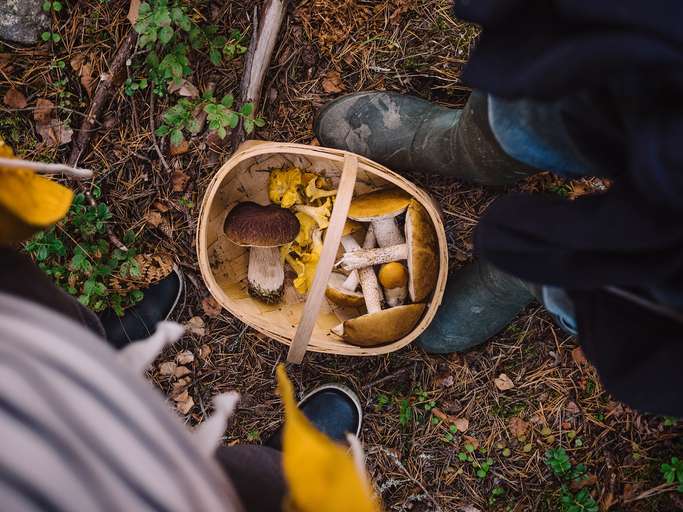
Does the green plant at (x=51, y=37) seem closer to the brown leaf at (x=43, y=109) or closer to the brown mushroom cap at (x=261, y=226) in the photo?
the brown leaf at (x=43, y=109)

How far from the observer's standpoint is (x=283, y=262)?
2.06 meters

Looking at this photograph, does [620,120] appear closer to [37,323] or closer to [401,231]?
[37,323]

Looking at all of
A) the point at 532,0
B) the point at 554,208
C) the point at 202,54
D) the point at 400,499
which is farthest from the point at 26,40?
the point at 400,499

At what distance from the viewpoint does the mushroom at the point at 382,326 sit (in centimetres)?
176

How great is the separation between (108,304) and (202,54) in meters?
1.05

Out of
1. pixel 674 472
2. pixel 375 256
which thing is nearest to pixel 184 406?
pixel 375 256

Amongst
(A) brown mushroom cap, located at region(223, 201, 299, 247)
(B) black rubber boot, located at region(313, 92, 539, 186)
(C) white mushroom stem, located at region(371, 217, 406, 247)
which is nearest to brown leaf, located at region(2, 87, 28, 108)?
(A) brown mushroom cap, located at region(223, 201, 299, 247)

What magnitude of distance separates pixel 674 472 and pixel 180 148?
87.6 inches

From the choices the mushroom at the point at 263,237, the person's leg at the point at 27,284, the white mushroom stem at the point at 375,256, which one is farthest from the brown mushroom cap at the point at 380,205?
the person's leg at the point at 27,284

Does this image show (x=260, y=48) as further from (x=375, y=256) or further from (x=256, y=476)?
(x=256, y=476)

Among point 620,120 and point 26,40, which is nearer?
point 620,120

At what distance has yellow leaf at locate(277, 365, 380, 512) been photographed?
0.66 metres

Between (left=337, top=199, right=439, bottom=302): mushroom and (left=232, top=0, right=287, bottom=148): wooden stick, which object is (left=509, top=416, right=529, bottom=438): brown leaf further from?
(left=232, top=0, right=287, bottom=148): wooden stick

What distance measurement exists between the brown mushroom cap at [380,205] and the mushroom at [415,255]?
0.04 m
